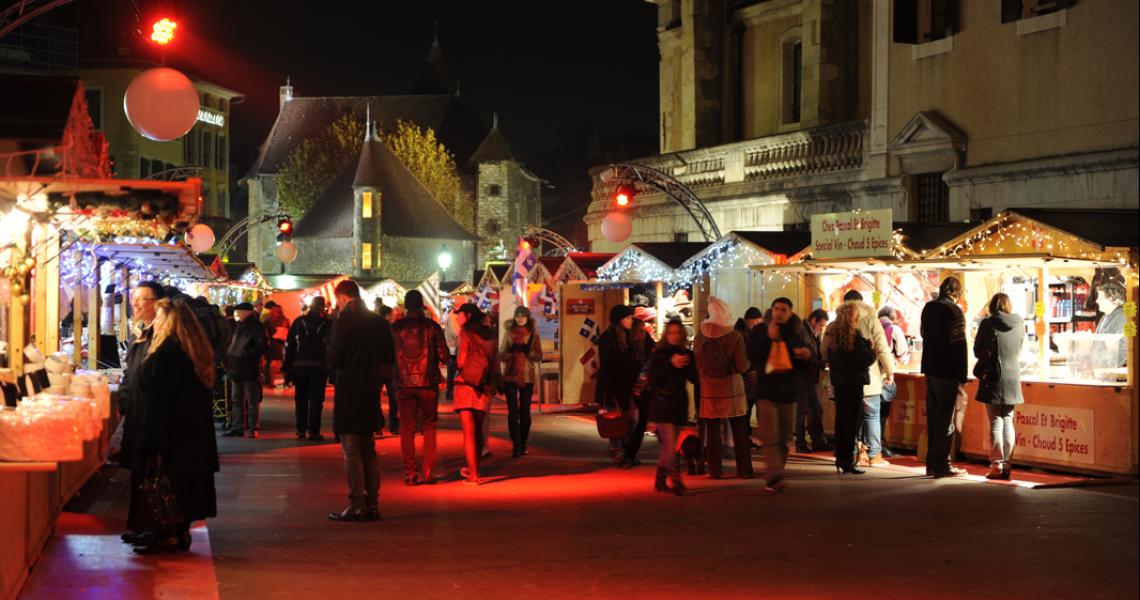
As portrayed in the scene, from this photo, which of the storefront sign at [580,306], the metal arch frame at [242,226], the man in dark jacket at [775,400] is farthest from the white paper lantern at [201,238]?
the man in dark jacket at [775,400]

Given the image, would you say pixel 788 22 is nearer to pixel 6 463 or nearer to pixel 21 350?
pixel 21 350

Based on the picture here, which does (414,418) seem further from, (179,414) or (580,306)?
(580,306)

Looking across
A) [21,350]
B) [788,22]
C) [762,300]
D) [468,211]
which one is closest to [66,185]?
[21,350]

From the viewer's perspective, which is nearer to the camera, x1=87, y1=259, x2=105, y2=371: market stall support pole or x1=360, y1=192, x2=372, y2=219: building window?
x1=87, y1=259, x2=105, y2=371: market stall support pole

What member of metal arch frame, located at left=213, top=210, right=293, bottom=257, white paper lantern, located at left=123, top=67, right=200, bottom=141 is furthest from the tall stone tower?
white paper lantern, located at left=123, top=67, right=200, bottom=141

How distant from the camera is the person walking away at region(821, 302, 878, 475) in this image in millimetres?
15219

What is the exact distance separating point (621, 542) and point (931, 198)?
17534 millimetres

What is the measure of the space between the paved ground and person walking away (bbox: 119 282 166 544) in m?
0.26

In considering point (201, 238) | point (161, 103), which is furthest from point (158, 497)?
point (201, 238)

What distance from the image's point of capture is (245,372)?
1944 cm

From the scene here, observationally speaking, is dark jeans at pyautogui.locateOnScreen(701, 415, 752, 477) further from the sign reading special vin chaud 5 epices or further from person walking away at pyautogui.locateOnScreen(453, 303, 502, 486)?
the sign reading special vin chaud 5 epices

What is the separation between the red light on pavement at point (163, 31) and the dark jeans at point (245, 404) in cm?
554

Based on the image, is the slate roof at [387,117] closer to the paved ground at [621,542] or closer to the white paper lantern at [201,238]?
the white paper lantern at [201,238]

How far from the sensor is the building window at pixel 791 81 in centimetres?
3422
